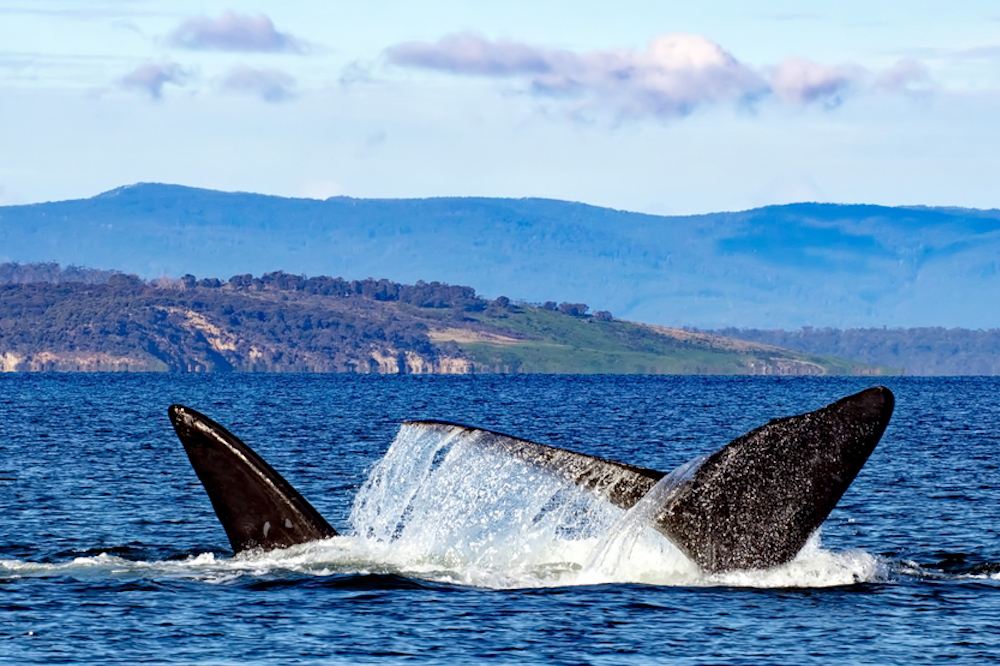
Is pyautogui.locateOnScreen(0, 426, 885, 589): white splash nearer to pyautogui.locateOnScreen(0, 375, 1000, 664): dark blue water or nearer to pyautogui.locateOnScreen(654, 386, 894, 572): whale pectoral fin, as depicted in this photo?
pyautogui.locateOnScreen(0, 375, 1000, 664): dark blue water

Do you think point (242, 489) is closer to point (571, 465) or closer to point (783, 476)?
point (571, 465)

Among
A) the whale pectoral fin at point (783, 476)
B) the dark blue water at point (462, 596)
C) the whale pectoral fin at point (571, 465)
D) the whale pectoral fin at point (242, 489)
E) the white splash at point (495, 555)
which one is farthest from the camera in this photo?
the whale pectoral fin at point (242, 489)

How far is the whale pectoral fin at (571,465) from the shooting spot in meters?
15.0

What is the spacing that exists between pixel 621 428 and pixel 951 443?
17146mm

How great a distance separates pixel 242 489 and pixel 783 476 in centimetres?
611

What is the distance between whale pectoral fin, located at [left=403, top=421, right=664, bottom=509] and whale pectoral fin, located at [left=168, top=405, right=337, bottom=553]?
101 inches

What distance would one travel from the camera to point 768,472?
1483 cm

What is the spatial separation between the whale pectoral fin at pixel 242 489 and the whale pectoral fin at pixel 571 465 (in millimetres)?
2557

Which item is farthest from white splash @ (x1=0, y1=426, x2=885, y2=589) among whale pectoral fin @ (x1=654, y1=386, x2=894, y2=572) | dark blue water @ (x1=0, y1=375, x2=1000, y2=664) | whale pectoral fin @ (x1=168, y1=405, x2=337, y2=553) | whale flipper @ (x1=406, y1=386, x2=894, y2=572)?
whale pectoral fin @ (x1=168, y1=405, x2=337, y2=553)

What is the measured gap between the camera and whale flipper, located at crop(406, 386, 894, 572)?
14.6m

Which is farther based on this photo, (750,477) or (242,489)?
(242,489)

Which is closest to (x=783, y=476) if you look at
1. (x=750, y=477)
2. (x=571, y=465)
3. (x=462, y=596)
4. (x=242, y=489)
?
(x=750, y=477)

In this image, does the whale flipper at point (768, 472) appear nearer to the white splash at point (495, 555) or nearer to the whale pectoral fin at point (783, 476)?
the whale pectoral fin at point (783, 476)

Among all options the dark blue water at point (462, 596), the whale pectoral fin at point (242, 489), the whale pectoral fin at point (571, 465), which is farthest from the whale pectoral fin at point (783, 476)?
the whale pectoral fin at point (242, 489)
